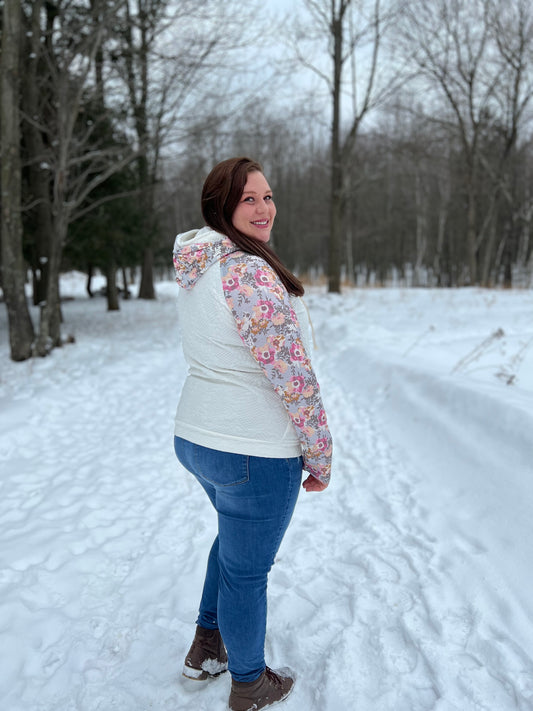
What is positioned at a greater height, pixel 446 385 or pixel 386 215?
pixel 386 215

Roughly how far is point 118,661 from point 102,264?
450 inches

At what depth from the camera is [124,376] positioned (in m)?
6.95

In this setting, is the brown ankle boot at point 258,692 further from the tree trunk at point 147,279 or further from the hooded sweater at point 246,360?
the tree trunk at point 147,279

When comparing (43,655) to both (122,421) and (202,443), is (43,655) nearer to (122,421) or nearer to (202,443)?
(202,443)

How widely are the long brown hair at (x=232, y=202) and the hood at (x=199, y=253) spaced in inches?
1.5

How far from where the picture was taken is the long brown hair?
1.50m

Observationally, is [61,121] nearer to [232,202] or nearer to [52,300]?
[52,300]

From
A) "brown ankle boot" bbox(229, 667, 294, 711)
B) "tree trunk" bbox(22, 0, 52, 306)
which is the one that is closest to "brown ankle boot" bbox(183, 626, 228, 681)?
"brown ankle boot" bbox(229, 667, 294, 711)

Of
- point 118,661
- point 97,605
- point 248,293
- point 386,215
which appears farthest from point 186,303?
point 386,215

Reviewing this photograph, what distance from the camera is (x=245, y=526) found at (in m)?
1.49

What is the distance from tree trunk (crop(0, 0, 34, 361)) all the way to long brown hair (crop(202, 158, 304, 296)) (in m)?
6.93

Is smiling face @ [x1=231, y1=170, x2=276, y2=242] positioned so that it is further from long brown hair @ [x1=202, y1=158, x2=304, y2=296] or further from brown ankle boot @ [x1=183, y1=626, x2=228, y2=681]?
brown ankle boot @ [x1=183, y1=626, x2=228, y2=681]

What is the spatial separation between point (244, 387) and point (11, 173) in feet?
24.3

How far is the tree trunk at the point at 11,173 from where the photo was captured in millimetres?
6926
